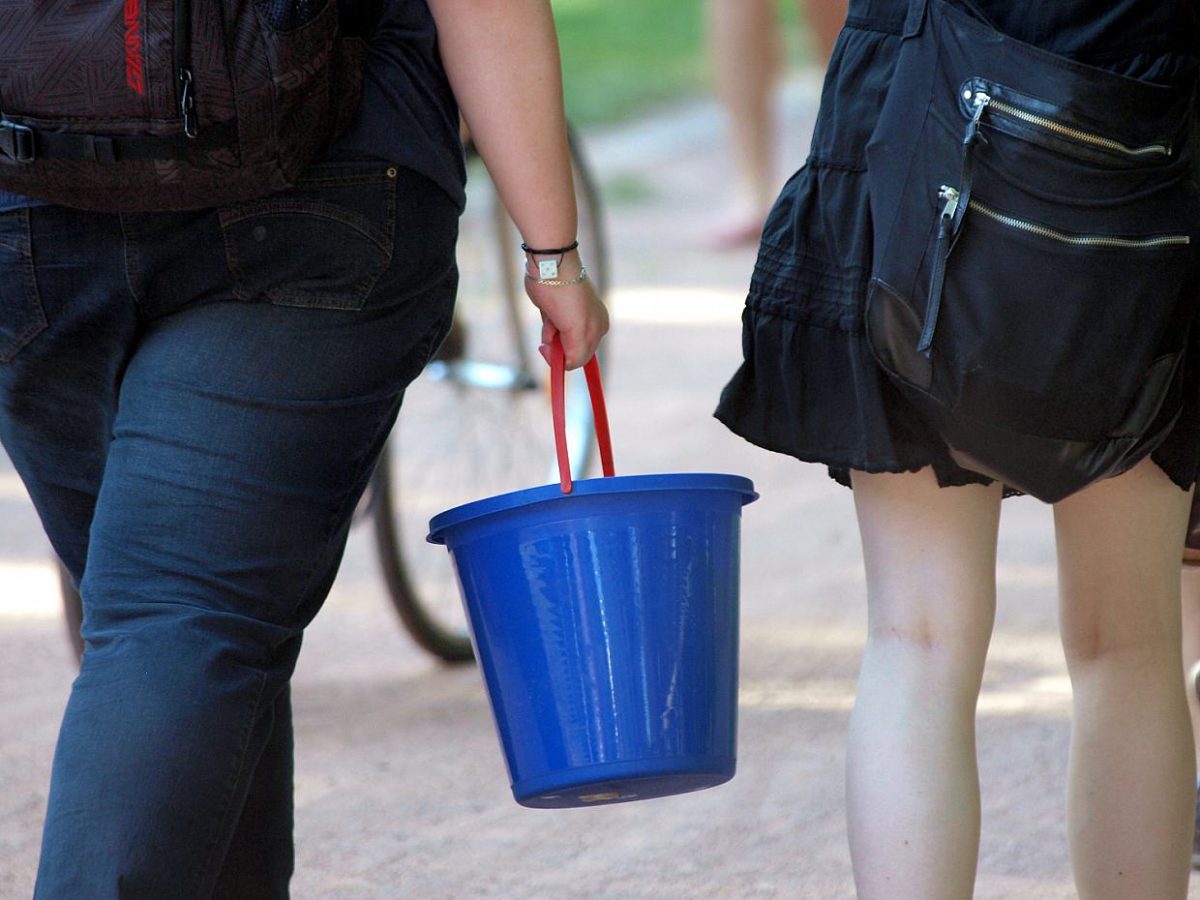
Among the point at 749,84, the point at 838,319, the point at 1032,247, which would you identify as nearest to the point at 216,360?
the point at 838,319

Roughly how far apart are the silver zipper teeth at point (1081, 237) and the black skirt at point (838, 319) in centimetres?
16

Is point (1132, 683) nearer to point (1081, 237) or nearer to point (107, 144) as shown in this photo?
point (1081, 237)

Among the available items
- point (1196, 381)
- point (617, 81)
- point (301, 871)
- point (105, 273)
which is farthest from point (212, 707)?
point (617, 81)

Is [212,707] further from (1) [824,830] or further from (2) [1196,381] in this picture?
(1) [824,830]

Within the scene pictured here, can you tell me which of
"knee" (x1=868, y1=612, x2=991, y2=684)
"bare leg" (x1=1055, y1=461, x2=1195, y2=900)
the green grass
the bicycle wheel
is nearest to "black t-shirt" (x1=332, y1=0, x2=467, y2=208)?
"knee" (x1=868, y1=612, x2=991, y2=684)

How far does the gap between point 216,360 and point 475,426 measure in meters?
2.52

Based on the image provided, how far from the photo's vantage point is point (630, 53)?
13.8 metres

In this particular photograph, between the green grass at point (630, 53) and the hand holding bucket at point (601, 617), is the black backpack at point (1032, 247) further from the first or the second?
the green grass at point (630, 53)

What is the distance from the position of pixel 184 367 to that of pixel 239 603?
218 mm

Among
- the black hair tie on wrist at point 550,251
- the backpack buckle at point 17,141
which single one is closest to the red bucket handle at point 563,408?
the black hair tie on wrist at point 550,251

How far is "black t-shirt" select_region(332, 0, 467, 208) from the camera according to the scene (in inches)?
66.8

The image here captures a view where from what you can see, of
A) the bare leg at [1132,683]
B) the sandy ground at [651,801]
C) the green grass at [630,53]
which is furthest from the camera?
the green grass at [630,53]

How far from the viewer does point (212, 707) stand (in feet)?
4.99

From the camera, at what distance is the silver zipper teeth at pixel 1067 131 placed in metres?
1.68
